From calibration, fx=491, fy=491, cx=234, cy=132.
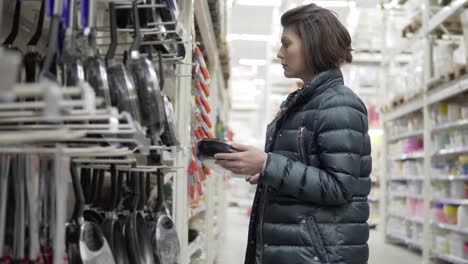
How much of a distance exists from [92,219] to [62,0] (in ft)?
1.97

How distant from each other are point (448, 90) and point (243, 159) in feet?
14.8

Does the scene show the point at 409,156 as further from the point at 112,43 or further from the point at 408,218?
the point at 112,43

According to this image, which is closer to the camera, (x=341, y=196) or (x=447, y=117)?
(x=341, y=196)

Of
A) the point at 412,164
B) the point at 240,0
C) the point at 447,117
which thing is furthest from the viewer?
the point at 412,164

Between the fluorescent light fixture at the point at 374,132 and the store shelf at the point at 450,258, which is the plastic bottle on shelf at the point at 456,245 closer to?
the store shelf at the point at 450,258

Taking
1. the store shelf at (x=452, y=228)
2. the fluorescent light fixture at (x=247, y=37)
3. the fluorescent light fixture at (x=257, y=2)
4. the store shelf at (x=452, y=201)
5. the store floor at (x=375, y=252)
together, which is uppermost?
the fluorescent light fixture at (x=257, y=2)

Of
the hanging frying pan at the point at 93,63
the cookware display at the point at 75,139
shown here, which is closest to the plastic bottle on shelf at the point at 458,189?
the cookware display at the point at 75,139

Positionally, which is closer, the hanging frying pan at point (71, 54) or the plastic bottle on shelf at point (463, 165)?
the hanging frying pan at point (71, 54)

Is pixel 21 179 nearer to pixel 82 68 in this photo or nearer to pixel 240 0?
pixel 82 68

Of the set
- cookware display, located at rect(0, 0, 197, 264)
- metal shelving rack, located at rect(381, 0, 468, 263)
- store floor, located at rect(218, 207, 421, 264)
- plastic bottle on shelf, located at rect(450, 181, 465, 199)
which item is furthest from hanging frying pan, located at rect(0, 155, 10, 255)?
plastic bottle on shelf, located at rect(450, 181, 465, 199)

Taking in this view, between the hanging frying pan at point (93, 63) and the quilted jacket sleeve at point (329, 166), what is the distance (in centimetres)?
Answer: 63

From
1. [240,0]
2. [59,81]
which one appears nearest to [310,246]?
[59,81]

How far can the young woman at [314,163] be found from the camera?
146 centimetres

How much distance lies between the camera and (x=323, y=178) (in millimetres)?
1452
